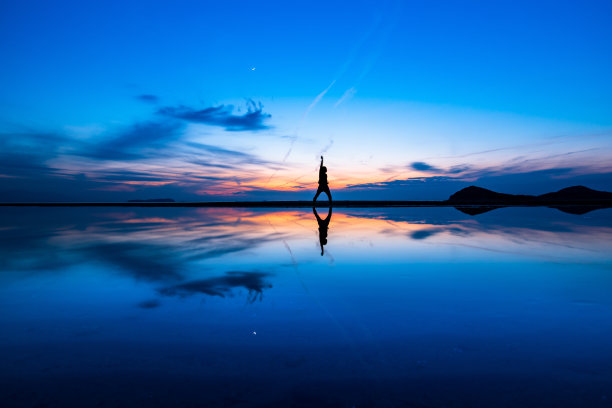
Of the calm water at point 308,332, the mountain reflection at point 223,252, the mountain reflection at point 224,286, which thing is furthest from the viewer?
the mountain reflection at point 223,252

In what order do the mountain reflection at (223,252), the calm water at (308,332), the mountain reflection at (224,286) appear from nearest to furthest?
the calm water at (308,332)
the mountain reflection at (224,286)
the mountain reflection at (223,252)

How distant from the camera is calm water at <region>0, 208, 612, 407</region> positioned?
7.30 feet

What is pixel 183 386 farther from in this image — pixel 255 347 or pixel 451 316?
pixel 451 316

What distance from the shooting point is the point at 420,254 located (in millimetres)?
7113

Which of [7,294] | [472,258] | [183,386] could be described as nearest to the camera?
[183,386]

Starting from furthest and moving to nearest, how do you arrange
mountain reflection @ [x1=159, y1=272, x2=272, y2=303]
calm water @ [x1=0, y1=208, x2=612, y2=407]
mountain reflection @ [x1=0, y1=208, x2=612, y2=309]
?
mountain reflection @ [x1=0, y1=208, x2=612, y2=309] → mountain reflection @ [x1=159, y1=272, x2=272, y2=303] → calm water @ [x1=0, y1=208, x2=612, y2=407]

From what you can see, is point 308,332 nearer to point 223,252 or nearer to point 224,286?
point 224,286

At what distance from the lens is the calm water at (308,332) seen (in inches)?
87.7

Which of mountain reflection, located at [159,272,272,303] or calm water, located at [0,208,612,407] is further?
mountain reflection, located at [159,272,272,303]

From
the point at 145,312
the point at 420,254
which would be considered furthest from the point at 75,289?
the point at 420,254

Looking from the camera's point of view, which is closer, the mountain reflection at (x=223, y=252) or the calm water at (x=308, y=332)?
the calm water at (x=308, y=332)

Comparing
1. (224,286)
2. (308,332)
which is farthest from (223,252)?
(308,332)

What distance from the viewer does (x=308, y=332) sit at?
124 inches

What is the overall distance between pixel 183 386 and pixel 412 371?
1.55 metres
